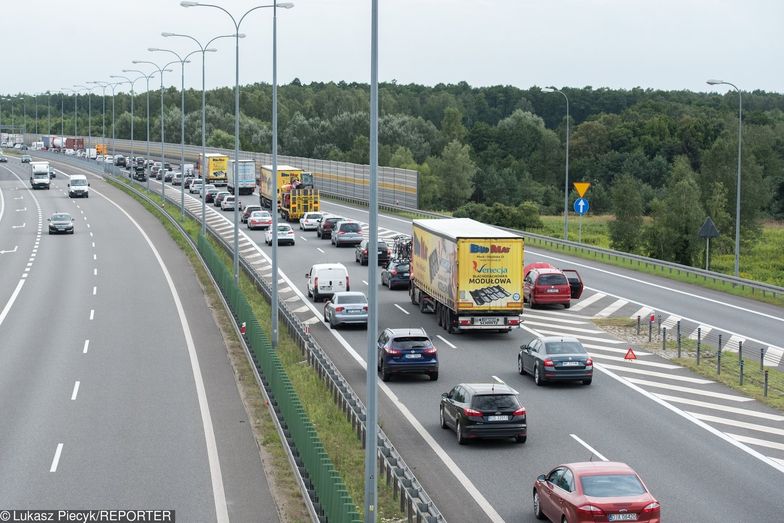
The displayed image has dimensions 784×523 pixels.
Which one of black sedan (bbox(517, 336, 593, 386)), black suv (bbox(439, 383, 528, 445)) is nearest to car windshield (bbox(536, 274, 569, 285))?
black sedan (bbox(517, 336, 593, 386))

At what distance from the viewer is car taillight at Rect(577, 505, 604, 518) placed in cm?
1875

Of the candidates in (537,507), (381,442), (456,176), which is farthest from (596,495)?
(456,176)

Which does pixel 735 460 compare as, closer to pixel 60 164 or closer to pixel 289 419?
pixel 289 419

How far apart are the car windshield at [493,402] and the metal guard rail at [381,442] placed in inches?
80.9

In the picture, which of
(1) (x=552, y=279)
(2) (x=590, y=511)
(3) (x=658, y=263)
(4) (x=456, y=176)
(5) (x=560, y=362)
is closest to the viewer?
(2) (x=590, y=511)

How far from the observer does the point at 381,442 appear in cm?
2355

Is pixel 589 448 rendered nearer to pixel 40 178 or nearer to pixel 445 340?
pixel 445 340

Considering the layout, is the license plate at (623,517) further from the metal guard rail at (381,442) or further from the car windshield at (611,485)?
the metal guard rail at (381,442)

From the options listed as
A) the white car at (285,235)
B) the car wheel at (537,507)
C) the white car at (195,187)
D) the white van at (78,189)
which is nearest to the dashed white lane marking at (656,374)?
the car wheel at (537,507)

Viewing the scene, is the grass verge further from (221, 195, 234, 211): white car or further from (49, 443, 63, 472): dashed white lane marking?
(221, 195, 234, 211): white car

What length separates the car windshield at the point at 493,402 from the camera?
86.0 ft

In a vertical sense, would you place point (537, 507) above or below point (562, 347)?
below

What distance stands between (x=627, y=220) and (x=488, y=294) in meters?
47.1

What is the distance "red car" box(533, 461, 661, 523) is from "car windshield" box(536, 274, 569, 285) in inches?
1080
